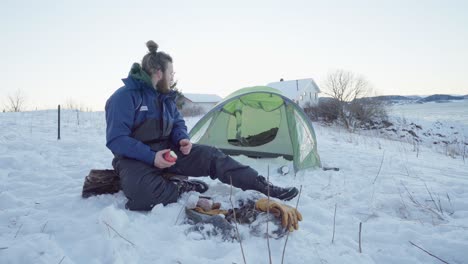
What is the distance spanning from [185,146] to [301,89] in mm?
29744

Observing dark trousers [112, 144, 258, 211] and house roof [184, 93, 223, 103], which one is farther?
house roof [184, 93, 223, 103]

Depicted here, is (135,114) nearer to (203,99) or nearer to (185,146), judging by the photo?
(185,146)

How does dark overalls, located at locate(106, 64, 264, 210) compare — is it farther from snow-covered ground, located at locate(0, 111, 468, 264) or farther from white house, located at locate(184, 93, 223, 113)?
white house, located at locate(184, 93, 223, 113)

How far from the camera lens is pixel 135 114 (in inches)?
97.4

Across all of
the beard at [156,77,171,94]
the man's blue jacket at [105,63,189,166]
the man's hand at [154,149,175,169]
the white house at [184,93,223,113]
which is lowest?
the man's hand at [154,149,175,169]

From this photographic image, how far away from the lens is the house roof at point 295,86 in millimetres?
30672

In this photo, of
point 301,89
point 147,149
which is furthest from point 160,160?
point 301,89

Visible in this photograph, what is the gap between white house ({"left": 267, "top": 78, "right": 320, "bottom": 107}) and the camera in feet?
99.9

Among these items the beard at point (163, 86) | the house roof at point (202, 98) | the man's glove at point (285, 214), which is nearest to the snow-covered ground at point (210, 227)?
the man's glove at point (285, 214)

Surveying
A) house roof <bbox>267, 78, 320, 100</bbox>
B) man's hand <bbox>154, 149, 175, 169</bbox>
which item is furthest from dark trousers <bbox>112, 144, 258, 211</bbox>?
house roof <bbox>267, 78, 320, 100</bbox>

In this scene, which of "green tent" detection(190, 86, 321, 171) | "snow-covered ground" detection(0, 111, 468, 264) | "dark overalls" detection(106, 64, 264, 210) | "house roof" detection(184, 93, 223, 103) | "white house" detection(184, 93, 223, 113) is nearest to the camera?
"snow-covered ground" detection(0, 111, 468, 264)

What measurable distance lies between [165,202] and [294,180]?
6.00 ft

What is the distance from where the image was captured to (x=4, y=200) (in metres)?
2.26

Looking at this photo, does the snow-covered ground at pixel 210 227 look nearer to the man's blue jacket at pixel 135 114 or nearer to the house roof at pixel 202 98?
the man's blue jacket at pixel 135 114
